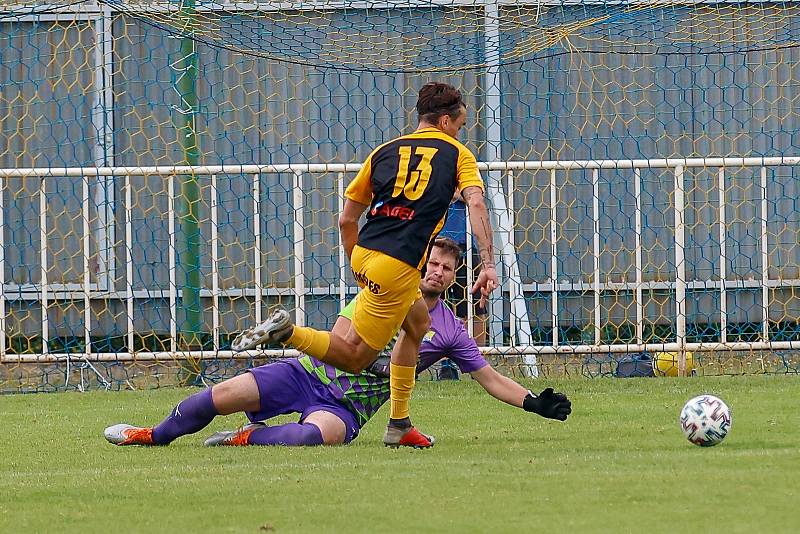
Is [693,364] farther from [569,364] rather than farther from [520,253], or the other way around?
[520,253]

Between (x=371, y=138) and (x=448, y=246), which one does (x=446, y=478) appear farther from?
(x=371, y=138)

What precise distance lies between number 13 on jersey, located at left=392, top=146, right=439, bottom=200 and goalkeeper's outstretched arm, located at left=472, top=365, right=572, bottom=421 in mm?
1046

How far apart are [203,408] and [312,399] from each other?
1.71ft

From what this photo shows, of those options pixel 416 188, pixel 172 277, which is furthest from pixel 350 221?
pixel 172 277

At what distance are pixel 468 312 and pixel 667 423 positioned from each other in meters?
2.95

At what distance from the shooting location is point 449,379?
9.48 m

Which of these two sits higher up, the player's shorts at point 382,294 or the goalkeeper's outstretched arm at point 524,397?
the player's shorts at point 382,294

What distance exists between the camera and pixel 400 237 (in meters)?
6.05

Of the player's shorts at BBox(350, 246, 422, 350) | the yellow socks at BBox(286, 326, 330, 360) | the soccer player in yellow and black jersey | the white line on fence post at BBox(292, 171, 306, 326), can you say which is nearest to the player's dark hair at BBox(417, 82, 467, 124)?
the soccer player in yellow and black jersey

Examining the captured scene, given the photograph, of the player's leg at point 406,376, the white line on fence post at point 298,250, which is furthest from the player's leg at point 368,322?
the white line on fence post at point 298,250

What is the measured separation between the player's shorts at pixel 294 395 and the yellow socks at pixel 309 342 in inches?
14.6

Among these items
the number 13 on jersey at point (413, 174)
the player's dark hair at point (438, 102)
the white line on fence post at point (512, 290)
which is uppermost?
the player's dark hair at point (438, 102)

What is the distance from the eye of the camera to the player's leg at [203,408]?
6180mm

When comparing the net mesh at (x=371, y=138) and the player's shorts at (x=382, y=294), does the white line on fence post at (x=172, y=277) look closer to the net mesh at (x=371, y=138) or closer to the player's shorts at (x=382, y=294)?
the net mesh at (x=371, y=138)
